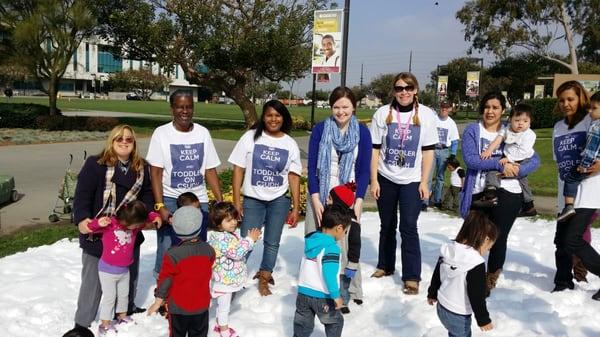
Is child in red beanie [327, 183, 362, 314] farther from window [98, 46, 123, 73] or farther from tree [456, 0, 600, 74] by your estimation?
window [98, 46, 123, 73]

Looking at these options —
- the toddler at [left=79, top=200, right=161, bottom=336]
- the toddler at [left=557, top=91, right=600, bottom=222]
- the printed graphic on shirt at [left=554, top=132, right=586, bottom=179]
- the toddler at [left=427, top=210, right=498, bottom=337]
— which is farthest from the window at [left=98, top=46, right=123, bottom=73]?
the toddler at [left=427, top=210, right=498, bottom=337]

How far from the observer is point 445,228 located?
7594mm

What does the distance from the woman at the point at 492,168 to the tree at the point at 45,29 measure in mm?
23072

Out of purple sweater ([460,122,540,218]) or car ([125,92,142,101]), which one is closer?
purple sweater ([460,122,540,218])

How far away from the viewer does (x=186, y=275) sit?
335 cm

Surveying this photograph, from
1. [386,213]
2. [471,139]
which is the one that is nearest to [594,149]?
[471,139]

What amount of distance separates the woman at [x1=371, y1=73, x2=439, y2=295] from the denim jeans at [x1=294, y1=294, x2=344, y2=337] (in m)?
1.57

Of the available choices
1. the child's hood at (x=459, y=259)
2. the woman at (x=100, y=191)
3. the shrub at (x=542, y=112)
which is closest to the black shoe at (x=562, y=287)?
the child's hood at (x=459, y=259)

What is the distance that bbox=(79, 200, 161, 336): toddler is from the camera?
150 inches

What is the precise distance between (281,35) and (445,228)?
17573 millimetres

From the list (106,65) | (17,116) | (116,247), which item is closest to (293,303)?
(116,247)

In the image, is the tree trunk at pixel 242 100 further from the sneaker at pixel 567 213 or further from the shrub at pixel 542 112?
the sneaker at pixel 567 213

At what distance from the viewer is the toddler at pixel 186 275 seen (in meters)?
3.31

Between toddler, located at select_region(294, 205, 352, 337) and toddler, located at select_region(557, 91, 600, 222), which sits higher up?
toddler, located at select_region(557, 91, 600, 222)
